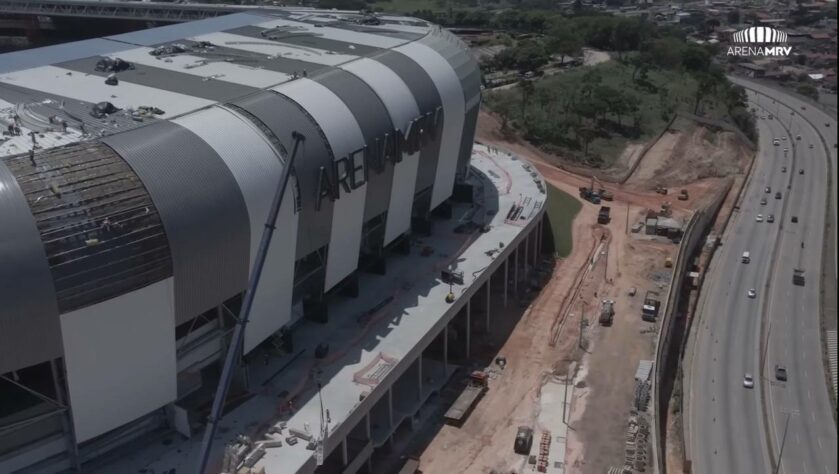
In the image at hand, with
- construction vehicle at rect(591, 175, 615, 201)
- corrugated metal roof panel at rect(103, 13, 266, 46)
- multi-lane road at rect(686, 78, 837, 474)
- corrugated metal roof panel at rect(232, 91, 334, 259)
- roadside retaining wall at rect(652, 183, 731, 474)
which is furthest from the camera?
construction vehicle at rect(591, 175, 615, 201)

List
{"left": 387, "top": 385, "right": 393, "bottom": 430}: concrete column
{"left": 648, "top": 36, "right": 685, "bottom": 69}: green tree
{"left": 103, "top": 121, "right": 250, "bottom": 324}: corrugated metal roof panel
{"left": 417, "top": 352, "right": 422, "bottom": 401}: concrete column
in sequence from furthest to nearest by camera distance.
→ {"left": 648, "top": 36, "right": 685, "bottom": 69}: green tree → {"left": 417, "top": 352, "right": 422, "bottom": 401}: concrete column → {"left": 387, "top": 385, "right": 393, "bottom": 430}: concrete column → {"left": 103, "top": 121, "right": 250, "bottom": 324}: corrugated metal roof panel

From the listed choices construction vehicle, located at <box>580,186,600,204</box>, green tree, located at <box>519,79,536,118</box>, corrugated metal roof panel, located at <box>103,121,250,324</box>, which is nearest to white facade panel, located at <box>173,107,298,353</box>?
corrugated metal roof panel, located at <box>103,121,250,324</box>

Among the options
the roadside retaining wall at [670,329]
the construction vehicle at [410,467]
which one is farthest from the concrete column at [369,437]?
the roadside retaining wall at [670,329]

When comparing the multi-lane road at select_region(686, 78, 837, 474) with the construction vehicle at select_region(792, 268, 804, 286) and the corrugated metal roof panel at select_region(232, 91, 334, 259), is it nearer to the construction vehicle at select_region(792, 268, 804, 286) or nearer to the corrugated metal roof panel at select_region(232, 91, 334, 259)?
the construction vehicle at select_region(792, 268, 804, 286)

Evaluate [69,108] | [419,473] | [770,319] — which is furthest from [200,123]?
[770,319]

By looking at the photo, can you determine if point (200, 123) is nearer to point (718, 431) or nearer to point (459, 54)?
point (459, 54)

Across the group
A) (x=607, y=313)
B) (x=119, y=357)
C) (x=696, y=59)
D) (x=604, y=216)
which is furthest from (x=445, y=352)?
(x=696, y=59)

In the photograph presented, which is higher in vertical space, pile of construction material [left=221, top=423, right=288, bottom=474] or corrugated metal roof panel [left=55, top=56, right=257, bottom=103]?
corrugated metal roof panel [left=55, top=56, right=257, bottom=103]

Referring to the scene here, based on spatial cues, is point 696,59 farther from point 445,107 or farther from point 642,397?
point 642,397
